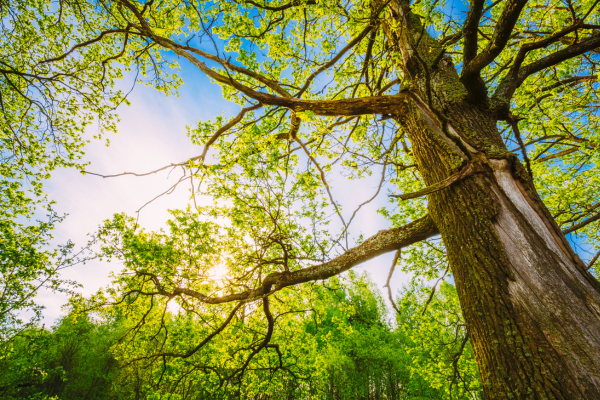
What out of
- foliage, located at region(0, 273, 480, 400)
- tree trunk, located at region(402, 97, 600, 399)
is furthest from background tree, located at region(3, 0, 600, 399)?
foliage, located at region(0, 273, 480, 400)

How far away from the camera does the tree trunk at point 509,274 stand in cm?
130

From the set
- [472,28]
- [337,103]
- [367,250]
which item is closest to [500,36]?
[472,28]

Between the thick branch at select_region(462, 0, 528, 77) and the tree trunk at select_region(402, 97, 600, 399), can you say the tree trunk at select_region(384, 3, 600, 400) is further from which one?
the thick branch at select_region(462, 0, 528, 77)

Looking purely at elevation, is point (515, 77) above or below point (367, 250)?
above

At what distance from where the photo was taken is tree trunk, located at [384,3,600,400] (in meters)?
1.30

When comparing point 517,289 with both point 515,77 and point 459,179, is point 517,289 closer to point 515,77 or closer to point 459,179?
point 459,179

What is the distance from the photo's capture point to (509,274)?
1642 mm

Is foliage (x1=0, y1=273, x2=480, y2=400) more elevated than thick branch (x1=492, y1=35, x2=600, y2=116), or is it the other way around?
thick branch (x1=492, y1=35, x2=600, y2=116)

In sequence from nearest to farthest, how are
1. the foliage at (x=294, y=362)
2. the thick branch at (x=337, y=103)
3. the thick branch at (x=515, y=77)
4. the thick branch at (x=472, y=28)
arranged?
the thick branch at (x=472, y=28)
the thick branch at (x=515, y=77)
the thick branch at (x=337, y=103)
the foliage at (x=294, y=362)

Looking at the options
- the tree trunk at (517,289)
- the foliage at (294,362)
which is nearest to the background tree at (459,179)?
the tree trunk at (517,289)

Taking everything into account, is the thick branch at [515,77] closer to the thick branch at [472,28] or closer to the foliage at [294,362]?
the thick branch at [472,28]

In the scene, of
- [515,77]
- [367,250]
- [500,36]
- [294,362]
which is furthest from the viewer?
[294,362]

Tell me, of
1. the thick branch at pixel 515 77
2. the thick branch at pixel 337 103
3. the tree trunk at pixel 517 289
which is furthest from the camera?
the thick branch at pixel 337 103

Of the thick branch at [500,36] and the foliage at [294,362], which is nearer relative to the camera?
the thick branch at [500,36]
